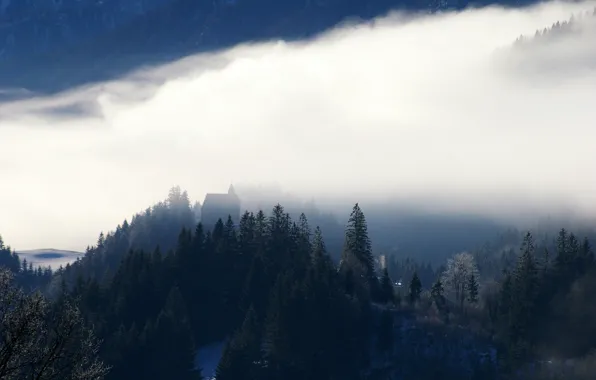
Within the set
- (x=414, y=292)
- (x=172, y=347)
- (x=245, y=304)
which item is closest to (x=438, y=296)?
(x=414, y=292)

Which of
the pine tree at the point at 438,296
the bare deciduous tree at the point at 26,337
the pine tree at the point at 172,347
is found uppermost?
the bare deciduous tree at the point at 26,337

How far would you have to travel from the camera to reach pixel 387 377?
140m

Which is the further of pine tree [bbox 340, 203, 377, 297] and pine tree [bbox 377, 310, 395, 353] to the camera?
pine tree [bbox 340, 203, 377, 297]

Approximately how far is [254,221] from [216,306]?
697 inches

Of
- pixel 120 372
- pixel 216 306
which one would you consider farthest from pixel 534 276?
pixel 120 372

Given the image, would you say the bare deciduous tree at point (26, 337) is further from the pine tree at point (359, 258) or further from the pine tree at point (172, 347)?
the pine tree at point (359, 258)

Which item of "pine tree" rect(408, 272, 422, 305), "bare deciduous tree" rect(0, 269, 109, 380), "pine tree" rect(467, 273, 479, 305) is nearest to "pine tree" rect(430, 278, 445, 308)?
"pine tree" rect(408, 272, 422, 305)

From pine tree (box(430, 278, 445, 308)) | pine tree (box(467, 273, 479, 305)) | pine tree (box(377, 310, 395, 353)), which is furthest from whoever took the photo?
pine tree (box(467, 273, 479, 305))

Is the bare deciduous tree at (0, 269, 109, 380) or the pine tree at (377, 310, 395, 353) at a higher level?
the bare deciduous tree at (0, 269, 109, 380)

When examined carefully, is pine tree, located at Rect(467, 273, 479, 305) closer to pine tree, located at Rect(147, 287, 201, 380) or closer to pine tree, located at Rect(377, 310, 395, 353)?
pine tree, located at Rect(377, 310, 395, 353)

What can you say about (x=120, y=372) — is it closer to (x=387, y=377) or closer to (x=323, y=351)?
(x=323, y=351)

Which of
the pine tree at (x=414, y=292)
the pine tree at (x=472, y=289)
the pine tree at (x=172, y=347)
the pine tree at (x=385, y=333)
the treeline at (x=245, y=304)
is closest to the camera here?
the pine tree at (x=172, y=347)

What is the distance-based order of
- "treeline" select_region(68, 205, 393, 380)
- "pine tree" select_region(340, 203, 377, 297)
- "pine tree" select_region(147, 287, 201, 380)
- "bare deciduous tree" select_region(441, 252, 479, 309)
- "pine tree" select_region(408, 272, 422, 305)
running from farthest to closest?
"bare deciduous tree" select_region(441, 252, 479, 309)
"pine tree" select_region(408, 272, 422, 305)
"pine tree" select_region(340, 203, 377, 297)
"treeline" select_region(68, 205, 393, 380)
"pine tree" select_region(147, 287, 201, 380)

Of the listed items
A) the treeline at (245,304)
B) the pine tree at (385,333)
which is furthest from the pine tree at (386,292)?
the pine tree at (385,333)
